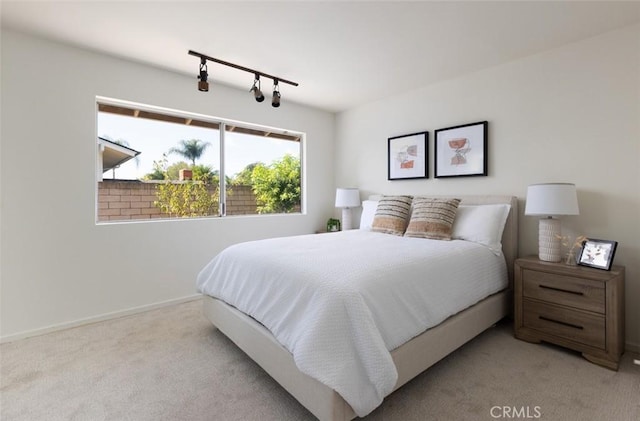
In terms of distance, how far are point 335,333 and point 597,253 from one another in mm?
2065

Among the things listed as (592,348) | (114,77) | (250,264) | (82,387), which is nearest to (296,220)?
(250,264)

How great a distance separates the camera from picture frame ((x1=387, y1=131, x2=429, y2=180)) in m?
3.44

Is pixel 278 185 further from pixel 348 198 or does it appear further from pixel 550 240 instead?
pixel 550 240

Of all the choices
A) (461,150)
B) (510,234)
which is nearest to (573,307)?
(510,234)

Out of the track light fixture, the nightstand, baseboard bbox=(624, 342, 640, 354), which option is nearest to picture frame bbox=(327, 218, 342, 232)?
the track light fixture

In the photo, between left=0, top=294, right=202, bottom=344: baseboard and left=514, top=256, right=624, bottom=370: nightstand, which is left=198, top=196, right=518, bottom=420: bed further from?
left=0, top=294, right=202, bottom=344: baseboard

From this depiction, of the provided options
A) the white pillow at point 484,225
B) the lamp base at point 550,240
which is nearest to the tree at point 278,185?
the white pillow at point 484,225

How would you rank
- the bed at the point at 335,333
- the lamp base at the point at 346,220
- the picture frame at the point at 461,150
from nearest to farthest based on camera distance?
the bed at the point at 335,333 → the picture frame at the point at 461,150 → the lamp base at the point at 346,220

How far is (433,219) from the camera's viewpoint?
273 centimetres

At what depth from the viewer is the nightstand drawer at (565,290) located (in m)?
1.99

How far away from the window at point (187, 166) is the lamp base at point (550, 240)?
2.91 metres

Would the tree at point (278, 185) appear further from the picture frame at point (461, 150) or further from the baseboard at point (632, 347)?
the baseboard at point (632, 347)

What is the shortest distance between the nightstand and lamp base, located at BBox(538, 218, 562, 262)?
3.2 inches

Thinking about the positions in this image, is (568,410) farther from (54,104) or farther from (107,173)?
(54,104)
